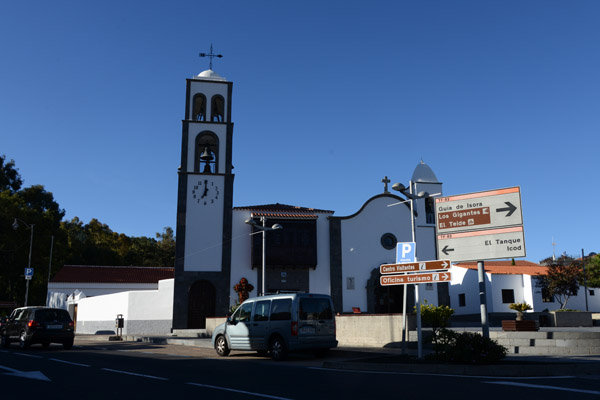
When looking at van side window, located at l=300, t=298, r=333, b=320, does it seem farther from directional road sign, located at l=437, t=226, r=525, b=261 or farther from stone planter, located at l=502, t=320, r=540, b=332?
stone planter, located at l=502, t=320, r=540, b=332

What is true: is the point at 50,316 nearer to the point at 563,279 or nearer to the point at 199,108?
the point at 199,108

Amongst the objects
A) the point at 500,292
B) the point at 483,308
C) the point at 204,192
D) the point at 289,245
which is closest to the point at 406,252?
the point at 483,308

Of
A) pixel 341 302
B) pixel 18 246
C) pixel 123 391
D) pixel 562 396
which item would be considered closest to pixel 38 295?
pixel 18 246

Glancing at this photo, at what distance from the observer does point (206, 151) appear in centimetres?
3388

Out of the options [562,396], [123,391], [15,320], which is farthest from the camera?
[15,320]

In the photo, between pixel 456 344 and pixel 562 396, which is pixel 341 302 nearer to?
pixel 456 344

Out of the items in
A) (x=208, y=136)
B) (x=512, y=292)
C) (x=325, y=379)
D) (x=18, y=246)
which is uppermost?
(x=208, y=136)

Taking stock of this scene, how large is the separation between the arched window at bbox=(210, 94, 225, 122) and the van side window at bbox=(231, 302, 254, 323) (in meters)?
20.0

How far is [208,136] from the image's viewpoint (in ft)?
112

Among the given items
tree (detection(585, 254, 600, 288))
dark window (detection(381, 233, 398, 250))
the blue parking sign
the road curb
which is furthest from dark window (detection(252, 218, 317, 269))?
the road curb

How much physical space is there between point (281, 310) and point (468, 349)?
5.58 m

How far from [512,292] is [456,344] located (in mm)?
26579

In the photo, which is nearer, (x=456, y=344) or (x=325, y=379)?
(x=325, y=379)

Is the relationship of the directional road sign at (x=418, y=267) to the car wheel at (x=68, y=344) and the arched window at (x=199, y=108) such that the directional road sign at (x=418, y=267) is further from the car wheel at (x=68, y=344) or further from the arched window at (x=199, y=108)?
the arched window at (x=199, y=108)
